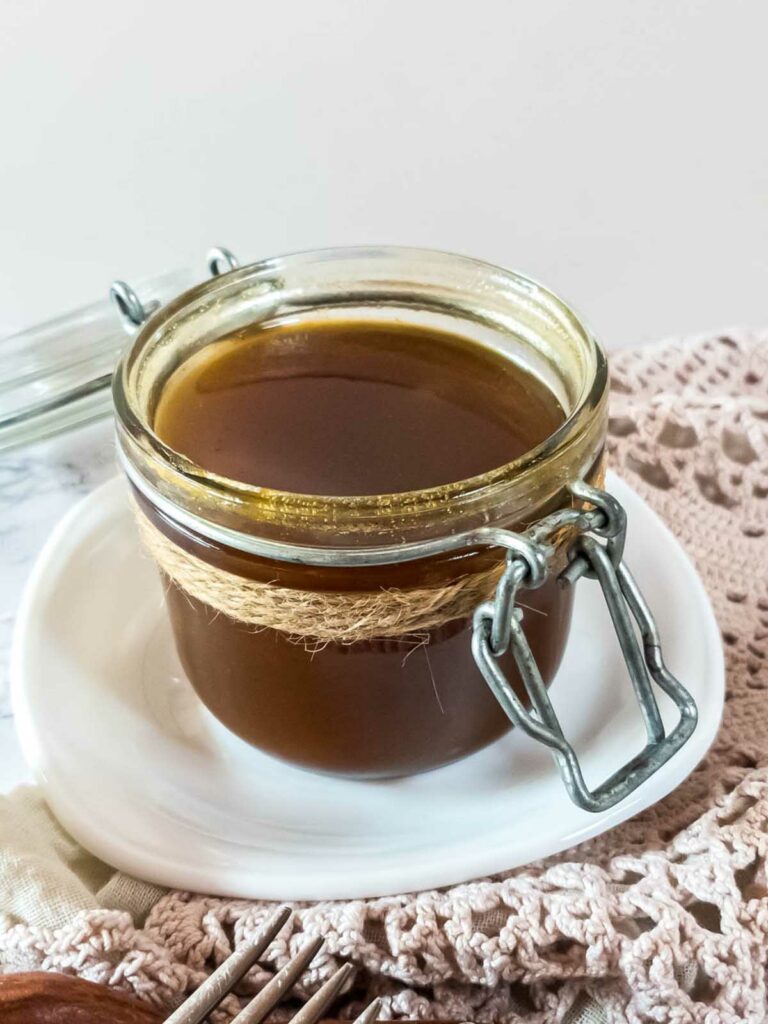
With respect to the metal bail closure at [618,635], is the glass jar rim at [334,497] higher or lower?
higher

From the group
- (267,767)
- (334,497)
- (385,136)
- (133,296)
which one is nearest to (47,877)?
(267,767)

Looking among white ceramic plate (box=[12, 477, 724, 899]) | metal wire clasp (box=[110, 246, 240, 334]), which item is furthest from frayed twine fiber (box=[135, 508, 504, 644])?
metal wire clasp (box=[110, 246, 240, 334])

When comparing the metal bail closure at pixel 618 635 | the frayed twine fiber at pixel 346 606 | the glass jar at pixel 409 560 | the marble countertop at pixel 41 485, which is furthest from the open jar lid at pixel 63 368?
the metal bail closure at pixel 618 635

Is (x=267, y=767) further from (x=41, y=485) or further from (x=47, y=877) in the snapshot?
(x=41, y=485)

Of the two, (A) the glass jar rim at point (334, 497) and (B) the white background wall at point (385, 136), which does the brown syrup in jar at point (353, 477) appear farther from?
(B) the white background wall at point (385, 136)

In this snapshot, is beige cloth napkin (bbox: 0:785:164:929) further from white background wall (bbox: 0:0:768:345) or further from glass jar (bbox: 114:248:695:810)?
white background wall (bbox: 0:0:768:345)

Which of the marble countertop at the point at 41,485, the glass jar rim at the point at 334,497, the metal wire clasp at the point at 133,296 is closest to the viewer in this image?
the glass jar rim at the point at 334,497

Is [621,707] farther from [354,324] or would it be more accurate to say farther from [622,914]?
[354,324]
